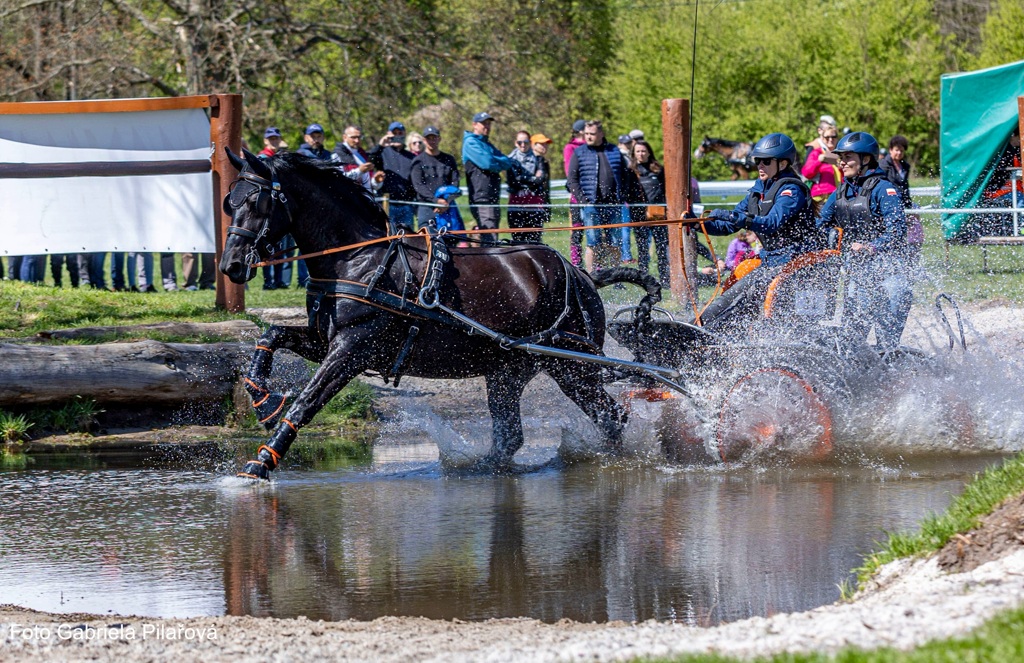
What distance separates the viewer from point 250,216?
25.5 ft

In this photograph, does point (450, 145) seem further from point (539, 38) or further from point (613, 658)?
point (613, 658)

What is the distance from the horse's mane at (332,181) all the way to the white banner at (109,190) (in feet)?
14.5

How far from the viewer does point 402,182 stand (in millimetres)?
14148

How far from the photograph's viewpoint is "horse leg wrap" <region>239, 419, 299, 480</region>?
767 centimetres

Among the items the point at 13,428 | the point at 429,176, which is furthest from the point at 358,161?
the point at 13,428

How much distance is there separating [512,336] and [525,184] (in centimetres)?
613

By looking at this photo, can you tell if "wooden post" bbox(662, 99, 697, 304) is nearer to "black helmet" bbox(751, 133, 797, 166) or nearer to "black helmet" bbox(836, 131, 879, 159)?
"black helmet" bbox(836, 131, 879, 159)

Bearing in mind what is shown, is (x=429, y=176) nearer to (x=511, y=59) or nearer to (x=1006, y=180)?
(x=1006, y=180)

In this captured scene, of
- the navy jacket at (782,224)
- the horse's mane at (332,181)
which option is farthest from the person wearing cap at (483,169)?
the horse's mane at (332,181)

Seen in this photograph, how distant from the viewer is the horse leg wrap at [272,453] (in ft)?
25.2

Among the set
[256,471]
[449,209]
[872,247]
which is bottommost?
[256,471]

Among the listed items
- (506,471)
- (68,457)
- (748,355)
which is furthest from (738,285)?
(68,457)

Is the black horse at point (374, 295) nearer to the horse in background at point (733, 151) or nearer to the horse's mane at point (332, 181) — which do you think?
the horse's mane at point (332, 181)

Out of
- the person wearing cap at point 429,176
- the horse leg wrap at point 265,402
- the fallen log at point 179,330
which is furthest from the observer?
the person wearing cap at point 429,176
